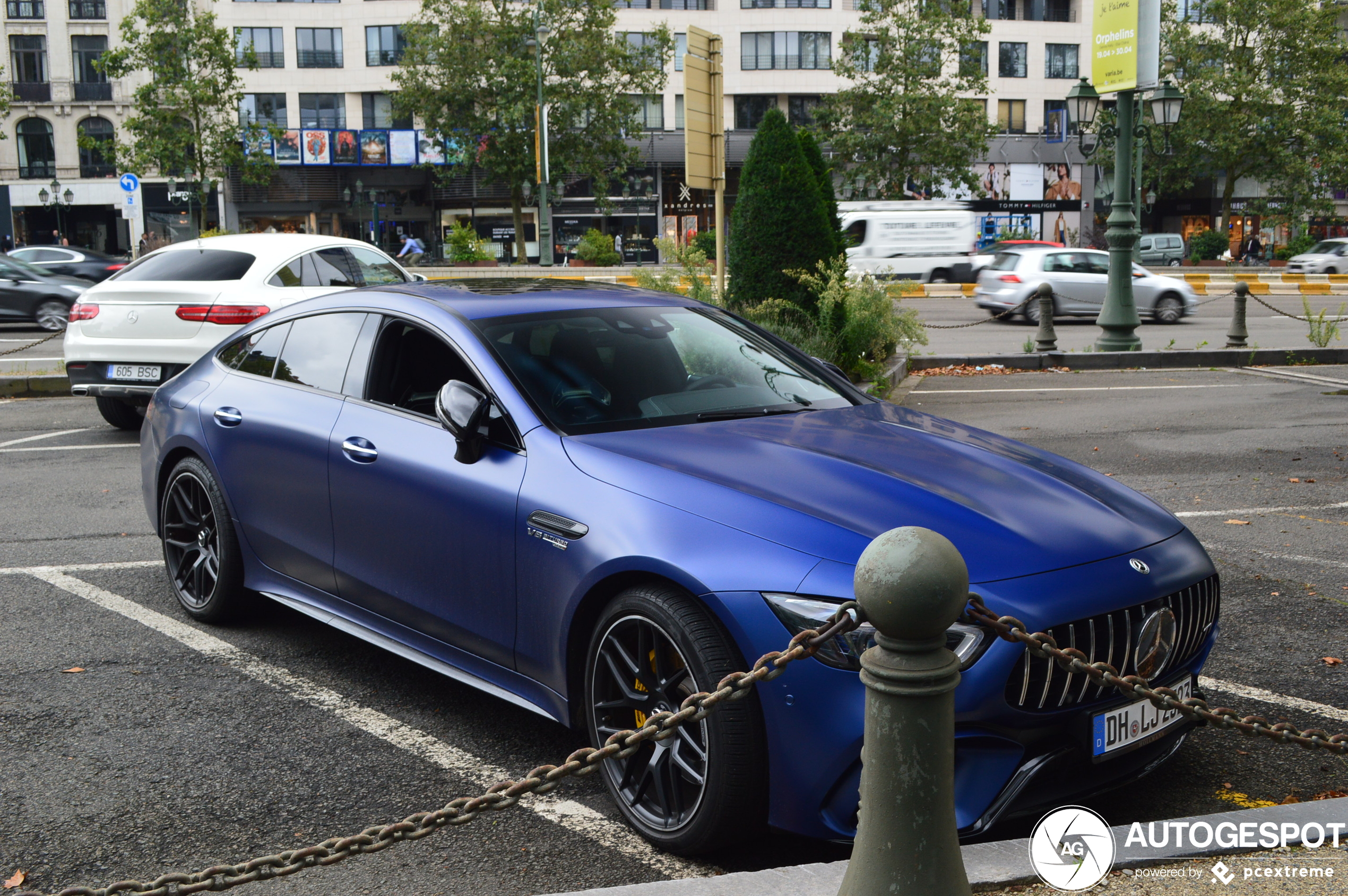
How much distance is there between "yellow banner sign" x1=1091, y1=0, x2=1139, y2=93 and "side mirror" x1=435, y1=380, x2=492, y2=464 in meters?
13.9

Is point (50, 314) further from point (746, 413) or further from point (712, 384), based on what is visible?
point (746, 413)

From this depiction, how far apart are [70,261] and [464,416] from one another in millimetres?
25103

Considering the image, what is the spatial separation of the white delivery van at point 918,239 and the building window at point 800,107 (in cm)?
2434

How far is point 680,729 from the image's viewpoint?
3.26 metres

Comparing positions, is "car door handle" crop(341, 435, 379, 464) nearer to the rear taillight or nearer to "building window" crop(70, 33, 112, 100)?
the rear taillight

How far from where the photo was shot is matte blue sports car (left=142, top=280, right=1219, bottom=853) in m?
3.01

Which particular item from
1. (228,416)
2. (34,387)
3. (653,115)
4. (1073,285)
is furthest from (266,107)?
(228,416)

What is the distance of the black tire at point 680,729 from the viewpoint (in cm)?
304

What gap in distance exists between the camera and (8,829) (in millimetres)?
3512

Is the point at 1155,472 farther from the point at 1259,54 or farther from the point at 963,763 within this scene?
the point at 1259,54

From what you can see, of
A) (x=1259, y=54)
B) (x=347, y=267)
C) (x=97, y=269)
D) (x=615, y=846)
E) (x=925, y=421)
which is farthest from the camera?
(x=1259, y=54)

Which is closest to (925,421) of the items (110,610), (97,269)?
(110,610)

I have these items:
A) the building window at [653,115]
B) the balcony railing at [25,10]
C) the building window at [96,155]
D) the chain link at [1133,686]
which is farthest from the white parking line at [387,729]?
the balcony railing at [25,10]

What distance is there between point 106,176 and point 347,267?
58205mm
